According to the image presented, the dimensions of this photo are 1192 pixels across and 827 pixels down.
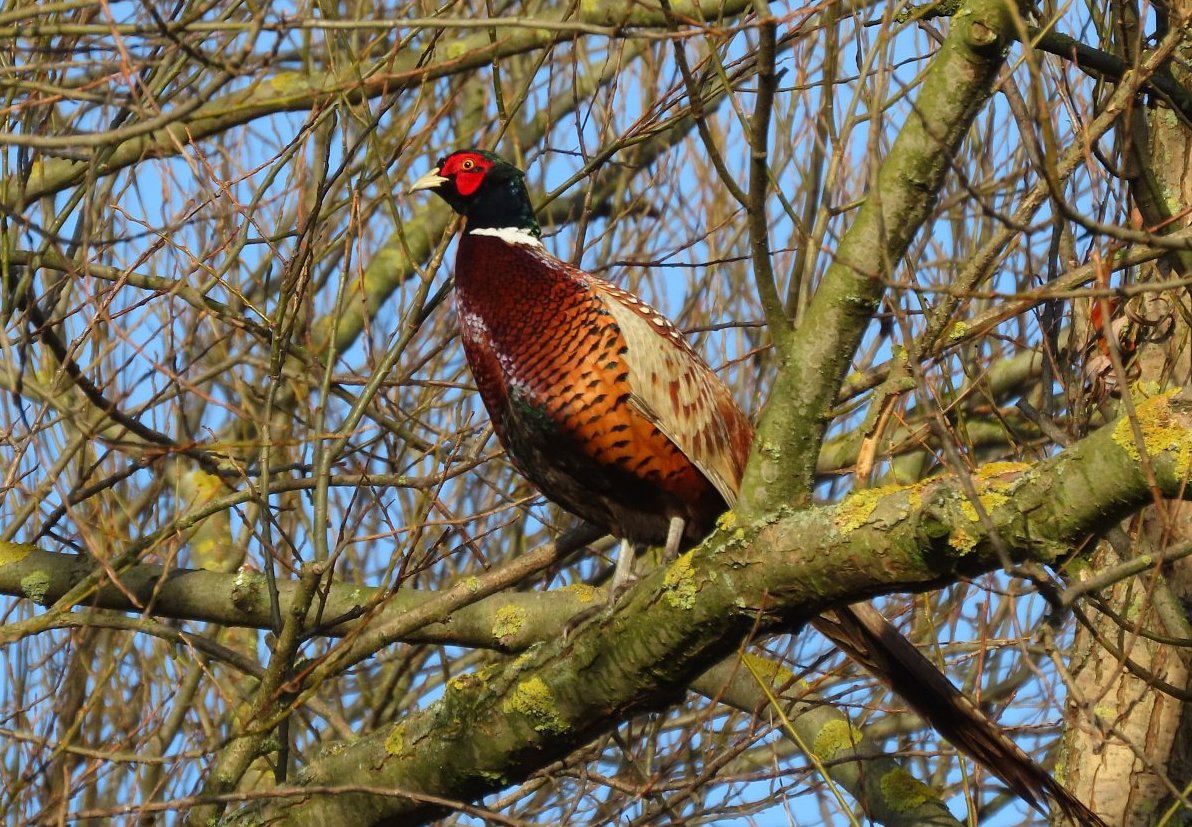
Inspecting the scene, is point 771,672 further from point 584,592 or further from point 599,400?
point 599,400

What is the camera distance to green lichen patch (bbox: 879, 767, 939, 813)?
16.1ft

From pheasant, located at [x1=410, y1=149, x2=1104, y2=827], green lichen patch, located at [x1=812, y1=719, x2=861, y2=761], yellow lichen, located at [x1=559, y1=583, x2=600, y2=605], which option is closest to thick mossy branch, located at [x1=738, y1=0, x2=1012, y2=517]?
pheasant, located at [x1=410, y1=149, x2=1104, y2=827]

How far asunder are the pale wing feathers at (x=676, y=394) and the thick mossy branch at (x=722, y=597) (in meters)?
1.52

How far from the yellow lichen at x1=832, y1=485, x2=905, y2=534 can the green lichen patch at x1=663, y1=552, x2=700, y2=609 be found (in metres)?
0.42

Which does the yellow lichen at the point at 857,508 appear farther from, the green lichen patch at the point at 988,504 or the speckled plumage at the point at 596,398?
the speckled plumage at the point at 596,398

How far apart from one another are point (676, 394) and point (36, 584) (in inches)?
93.7

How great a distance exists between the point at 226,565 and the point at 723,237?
3405 mm

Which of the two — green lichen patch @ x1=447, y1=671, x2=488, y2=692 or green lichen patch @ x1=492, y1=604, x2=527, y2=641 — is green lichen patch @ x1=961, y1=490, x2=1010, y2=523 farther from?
green lichen patch @ x1=492, y1=604, x2=527, y2=641

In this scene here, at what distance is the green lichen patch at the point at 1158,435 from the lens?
2803 mm

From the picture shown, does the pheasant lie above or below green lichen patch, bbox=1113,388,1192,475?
above

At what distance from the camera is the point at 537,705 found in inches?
151

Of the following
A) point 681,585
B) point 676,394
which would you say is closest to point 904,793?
point 676,394

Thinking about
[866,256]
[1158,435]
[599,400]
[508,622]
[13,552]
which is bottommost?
[1158,435]

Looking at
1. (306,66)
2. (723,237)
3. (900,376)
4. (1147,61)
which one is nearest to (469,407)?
(723,237)
